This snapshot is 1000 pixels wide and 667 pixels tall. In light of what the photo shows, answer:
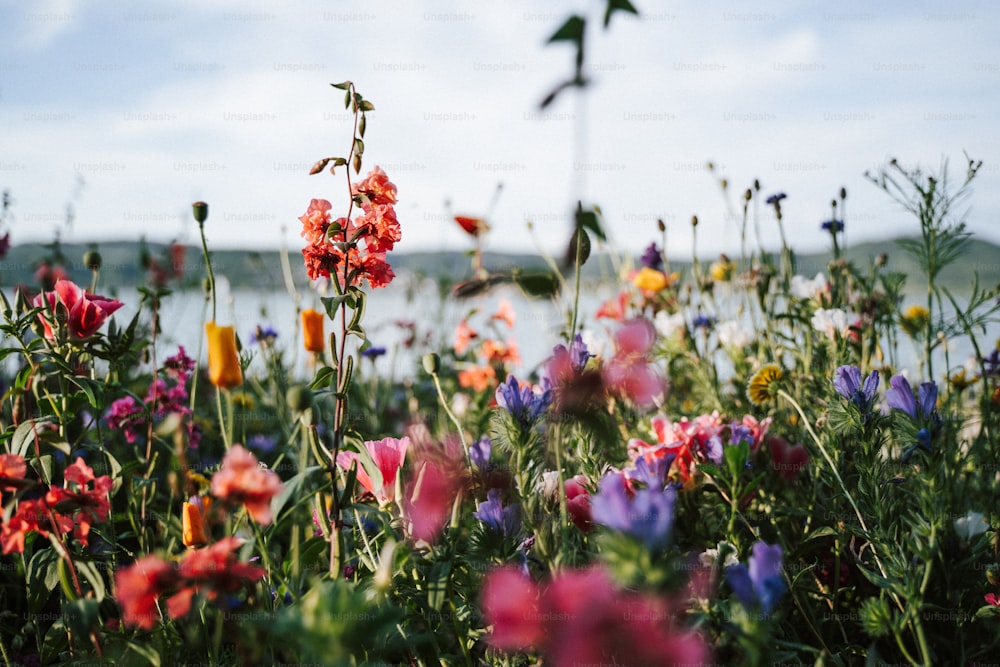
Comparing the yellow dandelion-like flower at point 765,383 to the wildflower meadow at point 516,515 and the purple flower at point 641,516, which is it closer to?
the wildflower meadow at point 516,515

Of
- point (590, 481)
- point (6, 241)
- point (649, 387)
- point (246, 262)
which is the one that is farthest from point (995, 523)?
point (6, 241)

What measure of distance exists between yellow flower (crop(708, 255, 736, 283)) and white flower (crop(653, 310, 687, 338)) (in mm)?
425

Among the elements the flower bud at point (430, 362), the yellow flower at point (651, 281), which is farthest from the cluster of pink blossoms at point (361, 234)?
the yellow flower at point (651, 281)

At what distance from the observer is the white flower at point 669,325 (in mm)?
2309

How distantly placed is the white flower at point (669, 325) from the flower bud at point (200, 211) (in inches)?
58.4

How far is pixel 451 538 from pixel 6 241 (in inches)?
115

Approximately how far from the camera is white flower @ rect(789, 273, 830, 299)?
2.08 meters

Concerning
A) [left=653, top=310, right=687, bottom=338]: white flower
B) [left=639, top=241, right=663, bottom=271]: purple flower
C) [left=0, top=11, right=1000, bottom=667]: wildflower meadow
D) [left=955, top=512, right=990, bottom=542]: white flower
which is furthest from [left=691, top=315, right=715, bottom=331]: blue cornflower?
[left=955, top=512, right=990, bottom=542]: white flower

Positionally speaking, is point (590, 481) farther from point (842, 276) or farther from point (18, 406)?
point (842, 276)

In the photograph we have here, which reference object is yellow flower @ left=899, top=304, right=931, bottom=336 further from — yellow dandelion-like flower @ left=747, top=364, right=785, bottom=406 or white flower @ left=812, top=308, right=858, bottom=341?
yellow dandelion-like flower @ left=747, top=364, right=785, bottom=406

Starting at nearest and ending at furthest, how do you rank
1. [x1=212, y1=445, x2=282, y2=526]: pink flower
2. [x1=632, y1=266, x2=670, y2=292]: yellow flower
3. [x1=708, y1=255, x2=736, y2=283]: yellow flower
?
1. [x1=212, y1=445, x2=282, y2=526]: pink flower
2. [x1=632, y1=266, x2=670, y2=292]: yellow flower
3. [x1=708, y1=255, x2=736, y2=283]: yellow flower

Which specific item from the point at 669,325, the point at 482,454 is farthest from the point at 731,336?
the point at 482,454

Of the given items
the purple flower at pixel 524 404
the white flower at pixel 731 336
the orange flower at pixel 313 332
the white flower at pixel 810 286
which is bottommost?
the purple flower at pixel 524 404

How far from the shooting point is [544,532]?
0.94 meters
